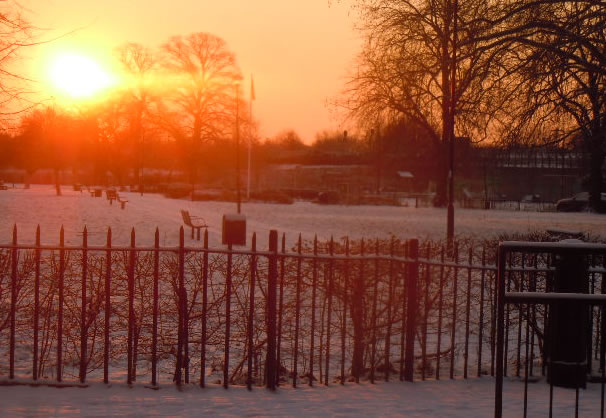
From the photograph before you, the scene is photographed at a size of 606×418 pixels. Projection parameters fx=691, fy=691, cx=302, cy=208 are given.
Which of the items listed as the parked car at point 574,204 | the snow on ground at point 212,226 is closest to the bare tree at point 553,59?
the snow on ground at point 212,226

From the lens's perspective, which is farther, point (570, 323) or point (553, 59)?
point (553, 59)

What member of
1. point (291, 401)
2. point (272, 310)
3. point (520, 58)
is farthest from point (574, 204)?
point (291, 401)

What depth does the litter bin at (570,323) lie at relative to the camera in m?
5.64

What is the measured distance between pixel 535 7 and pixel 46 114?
9.11 meters

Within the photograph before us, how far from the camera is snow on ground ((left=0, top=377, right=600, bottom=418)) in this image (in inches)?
205

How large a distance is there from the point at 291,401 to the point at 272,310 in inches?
31.2

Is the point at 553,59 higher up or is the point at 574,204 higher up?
the point at 553,59

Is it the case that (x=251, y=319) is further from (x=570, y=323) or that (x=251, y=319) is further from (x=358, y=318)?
(x=570, y=323)

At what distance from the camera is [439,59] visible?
44.0 feet

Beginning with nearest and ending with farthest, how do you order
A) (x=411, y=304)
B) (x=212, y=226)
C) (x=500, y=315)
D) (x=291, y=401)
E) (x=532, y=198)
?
1. (x=500, y=315)
2. (x=291, y=401)
3. (x=411, y=304)
4. (x=212, y=226)
5. (x=532, y=198)

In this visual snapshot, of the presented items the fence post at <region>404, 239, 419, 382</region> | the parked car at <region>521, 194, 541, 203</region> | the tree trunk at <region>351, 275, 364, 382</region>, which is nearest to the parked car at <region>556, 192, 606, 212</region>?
the parked car at <region>521, 194, 541, 203</region>

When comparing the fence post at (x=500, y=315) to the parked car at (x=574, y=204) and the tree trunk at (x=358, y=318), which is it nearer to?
the tree trunk at (x=358, y=318)

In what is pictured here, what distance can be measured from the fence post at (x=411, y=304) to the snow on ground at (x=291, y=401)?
0.19 metres

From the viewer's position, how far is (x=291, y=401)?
560 cm
